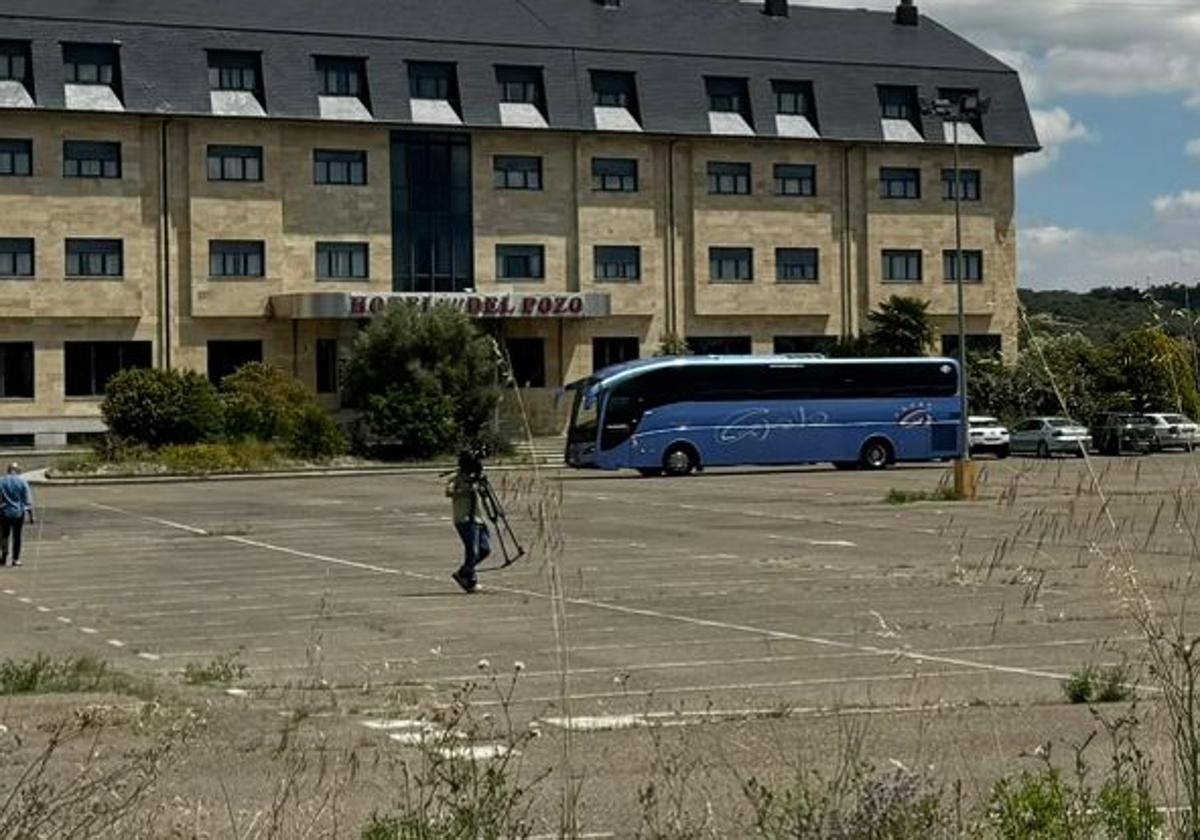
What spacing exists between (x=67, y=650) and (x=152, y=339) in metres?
54.8

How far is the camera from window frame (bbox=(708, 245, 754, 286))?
7938 cm

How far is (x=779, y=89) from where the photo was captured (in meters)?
80.5

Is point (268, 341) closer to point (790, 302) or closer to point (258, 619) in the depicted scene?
point (790, 302)

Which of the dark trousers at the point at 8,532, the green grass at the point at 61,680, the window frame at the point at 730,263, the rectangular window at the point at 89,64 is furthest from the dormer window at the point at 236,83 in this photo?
the green grass at the point at 61,680

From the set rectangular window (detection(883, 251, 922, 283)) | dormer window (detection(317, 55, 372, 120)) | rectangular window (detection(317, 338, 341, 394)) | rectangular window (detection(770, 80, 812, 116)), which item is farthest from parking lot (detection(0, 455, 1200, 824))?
rectangular window (detection(883, 251, 922, 283))

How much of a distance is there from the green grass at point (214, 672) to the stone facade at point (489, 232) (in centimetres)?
5591

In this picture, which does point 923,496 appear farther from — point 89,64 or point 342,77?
point 89,64

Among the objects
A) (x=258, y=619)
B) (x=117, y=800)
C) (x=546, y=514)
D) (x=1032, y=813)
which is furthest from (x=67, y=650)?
(x=1032, y=813)

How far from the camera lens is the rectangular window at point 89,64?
70.1 metres

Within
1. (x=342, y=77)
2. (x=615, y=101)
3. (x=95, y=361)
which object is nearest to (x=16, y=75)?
(x=95, y=361)

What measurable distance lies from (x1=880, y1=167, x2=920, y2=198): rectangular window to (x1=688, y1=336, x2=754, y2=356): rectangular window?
29.3 ft

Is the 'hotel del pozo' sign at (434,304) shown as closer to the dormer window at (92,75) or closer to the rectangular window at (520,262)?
the rectangular window at (520,262)

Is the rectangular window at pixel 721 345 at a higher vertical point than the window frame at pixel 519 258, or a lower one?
lower

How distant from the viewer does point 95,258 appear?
70.6m
